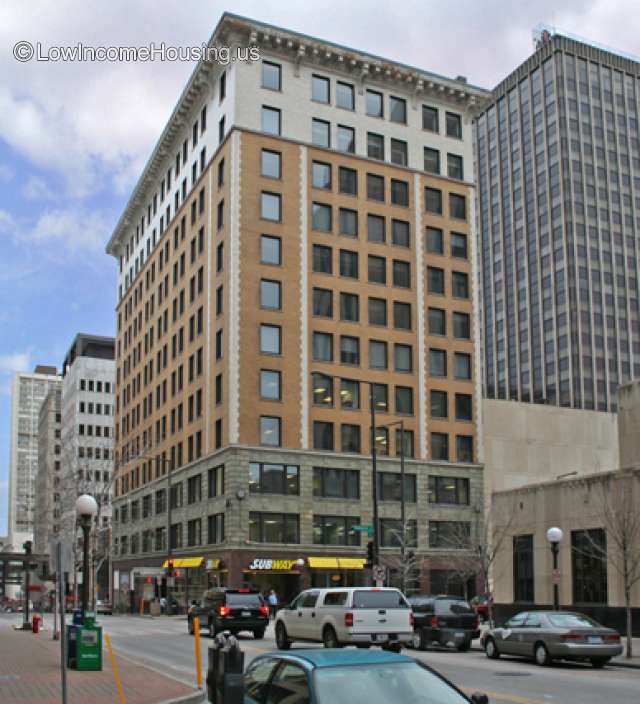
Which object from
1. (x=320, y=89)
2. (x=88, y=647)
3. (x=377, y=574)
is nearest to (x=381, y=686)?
(x=88, y=647)

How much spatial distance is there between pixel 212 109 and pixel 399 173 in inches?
574

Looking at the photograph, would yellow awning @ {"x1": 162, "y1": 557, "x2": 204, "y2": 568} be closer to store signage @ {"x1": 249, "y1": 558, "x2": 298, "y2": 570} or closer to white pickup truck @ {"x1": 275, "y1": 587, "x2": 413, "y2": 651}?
store signage @ {"x1": 249, "y1": 558, "x2": 298, "y2": 570}

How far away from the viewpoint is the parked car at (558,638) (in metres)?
23.0

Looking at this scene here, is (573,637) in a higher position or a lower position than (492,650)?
higher

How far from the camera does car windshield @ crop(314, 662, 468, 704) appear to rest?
7.66m

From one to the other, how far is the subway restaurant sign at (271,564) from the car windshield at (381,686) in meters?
54.5

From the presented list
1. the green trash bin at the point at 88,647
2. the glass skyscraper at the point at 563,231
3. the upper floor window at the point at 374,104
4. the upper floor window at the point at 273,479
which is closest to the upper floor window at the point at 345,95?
the upper floor window at the point at 374,104

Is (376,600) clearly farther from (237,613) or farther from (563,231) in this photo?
(563,231)

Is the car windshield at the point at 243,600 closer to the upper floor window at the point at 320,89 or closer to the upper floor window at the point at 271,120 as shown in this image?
the upper floor window at the point at 271,120

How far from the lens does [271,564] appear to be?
6181 cm

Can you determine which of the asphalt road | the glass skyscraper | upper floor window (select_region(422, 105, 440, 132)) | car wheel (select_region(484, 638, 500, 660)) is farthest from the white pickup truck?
the glass skyscraper

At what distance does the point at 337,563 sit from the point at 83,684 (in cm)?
4574

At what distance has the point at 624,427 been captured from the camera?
3675 centimetres

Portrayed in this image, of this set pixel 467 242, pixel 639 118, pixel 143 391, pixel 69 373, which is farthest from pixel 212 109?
pixel 69 373
